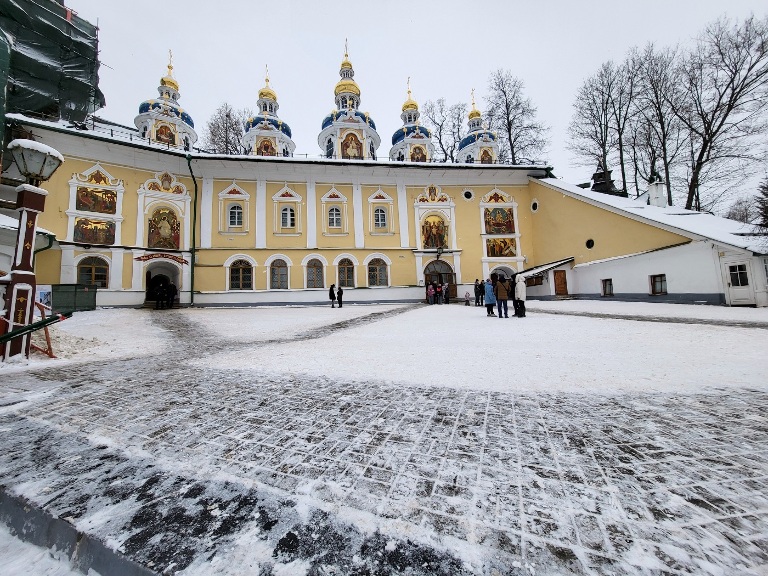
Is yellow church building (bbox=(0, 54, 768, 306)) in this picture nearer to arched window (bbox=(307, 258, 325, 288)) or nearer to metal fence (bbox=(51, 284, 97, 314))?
arched window (bbox=(307, 258, 325, 288))

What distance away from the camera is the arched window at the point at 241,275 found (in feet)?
65.7

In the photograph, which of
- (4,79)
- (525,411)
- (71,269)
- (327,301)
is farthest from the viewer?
(327,301)

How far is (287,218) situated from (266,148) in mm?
10366

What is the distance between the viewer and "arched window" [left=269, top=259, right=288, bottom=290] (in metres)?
20.5

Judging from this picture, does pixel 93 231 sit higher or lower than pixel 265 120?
lower

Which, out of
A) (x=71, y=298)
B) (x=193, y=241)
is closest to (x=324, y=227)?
(x=193, y=241)

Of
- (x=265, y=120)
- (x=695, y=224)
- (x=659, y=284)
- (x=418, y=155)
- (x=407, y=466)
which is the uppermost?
(x=265, y=120)

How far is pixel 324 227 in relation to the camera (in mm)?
21641

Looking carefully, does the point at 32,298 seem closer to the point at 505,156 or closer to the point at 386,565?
the point at 386,565

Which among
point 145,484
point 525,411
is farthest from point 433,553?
point 525,411

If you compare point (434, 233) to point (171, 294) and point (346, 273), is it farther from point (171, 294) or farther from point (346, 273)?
point (171, 294)

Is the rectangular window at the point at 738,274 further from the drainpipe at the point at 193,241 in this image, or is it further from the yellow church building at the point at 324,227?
the drainpipe at the point at 193,241

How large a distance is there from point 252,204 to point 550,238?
65.5ft

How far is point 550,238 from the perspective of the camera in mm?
21078
